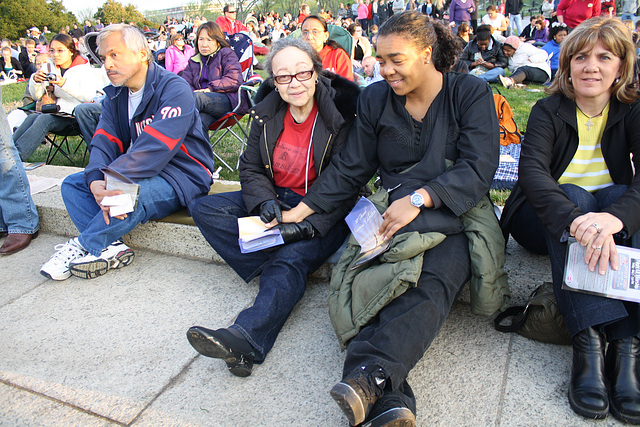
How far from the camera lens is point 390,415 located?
5.41 feet

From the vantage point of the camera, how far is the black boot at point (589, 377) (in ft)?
5.84

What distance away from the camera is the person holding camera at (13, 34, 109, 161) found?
17.4ft

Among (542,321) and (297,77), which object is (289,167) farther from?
(542,321)

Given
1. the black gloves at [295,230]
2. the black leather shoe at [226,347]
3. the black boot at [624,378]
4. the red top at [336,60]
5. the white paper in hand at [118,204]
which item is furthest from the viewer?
the red top at [336,60]

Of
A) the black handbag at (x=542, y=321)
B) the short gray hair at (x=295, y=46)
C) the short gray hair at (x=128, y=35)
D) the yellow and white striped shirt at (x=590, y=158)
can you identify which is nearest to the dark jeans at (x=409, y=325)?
the black handbag at (x=542, y=321)

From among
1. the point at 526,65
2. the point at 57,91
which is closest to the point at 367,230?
the point at 57,91

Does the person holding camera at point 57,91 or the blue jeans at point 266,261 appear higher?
the person holding camera at point 57,91

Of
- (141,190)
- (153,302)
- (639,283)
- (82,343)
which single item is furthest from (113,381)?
(639,283)

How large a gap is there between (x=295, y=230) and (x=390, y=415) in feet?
4.16

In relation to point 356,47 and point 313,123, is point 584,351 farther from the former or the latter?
point 356,47

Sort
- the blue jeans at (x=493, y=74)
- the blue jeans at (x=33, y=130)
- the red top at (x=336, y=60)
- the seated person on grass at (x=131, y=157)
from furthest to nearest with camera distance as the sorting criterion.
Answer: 1. the blue jeans at (x=493, y=74)
2. the red top at (x=336, y=60)
3. the blue jeans at (x=33, y=130)
4. the seated person on grass at (x=131, y=157)

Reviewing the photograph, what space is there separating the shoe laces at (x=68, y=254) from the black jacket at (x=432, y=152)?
1821mm

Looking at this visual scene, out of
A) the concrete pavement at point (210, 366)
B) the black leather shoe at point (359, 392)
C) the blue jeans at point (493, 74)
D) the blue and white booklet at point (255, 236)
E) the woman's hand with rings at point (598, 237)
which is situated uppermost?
the woman's hand with rings at point (598, 237)

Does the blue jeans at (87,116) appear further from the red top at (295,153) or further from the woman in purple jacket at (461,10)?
Answer: the woman in purple jacket at (461,10)
